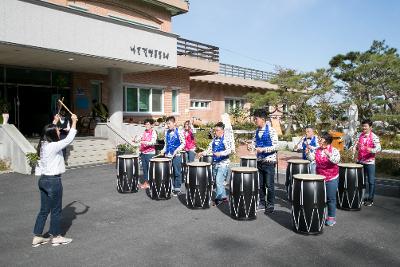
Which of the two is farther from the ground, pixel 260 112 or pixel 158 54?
pixel 158 54

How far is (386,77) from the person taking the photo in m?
13.6

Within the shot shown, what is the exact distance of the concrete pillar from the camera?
15.7 metres

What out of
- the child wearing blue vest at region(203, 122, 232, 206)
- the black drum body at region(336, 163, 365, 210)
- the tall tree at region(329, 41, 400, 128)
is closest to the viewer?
the black drum body at region(336, 163, 365, 210)

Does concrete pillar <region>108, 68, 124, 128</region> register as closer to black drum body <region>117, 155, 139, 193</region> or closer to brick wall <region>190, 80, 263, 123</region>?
black drum body <region>117, 155, 139, 193</region>

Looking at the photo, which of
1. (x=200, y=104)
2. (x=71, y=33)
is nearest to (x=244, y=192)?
(x=71, y=33)

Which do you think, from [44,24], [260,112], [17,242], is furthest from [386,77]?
[17,242]

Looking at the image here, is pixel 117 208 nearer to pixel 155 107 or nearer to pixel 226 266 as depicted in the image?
pixel 226 266

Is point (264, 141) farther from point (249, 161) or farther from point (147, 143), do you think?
point (147, 143)

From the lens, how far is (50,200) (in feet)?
17.4

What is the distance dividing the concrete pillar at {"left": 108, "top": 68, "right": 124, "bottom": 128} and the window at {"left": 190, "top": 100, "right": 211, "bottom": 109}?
9573 mm

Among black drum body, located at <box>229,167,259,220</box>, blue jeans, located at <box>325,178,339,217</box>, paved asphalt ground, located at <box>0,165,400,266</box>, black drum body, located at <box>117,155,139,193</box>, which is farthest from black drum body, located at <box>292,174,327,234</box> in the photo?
black drum body, located at <box>117,155,139,193</box>

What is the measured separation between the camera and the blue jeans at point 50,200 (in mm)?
5250

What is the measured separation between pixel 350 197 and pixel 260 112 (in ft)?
8.42

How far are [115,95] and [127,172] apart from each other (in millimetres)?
7606
